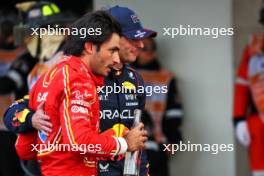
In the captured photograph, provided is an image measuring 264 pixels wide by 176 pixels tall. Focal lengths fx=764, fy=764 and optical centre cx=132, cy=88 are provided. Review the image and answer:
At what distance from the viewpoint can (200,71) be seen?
5.44 m

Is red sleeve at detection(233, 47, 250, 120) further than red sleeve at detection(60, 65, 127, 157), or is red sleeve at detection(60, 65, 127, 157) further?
red sleeve at detection(233, 47, 250, 120)

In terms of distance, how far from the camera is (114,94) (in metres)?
3.50

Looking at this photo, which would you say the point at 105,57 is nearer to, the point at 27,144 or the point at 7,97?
the point at 27,144

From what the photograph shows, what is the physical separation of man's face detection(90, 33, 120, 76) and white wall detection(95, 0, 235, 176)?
7.19ft

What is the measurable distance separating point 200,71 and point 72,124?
270 cm

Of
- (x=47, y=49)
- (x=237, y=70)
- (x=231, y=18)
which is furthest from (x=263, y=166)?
(x=47, y=49)

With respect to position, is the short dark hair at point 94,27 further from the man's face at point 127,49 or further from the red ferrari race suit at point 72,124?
the man's face at point 127,49

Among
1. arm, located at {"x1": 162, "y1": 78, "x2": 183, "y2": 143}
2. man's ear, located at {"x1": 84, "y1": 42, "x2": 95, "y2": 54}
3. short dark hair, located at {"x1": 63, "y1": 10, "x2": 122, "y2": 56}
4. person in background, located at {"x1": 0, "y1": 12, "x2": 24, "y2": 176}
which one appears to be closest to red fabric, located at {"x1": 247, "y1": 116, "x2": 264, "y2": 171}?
arm, located at {"x1": 162, "y1": 78, "x2": 183, "y2": 143}

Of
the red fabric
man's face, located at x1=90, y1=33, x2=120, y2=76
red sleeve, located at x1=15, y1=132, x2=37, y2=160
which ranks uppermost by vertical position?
man's face, located at x1=90, y1=33, x2=120, y2=76

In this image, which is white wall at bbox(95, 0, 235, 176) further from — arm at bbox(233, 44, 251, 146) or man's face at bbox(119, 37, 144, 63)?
man's face at bbox(119, 37, 144, 63)

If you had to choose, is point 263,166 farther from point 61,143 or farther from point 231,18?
point 61,143

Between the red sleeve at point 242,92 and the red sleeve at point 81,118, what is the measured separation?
2377 mm

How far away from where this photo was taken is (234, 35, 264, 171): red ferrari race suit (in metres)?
5.20

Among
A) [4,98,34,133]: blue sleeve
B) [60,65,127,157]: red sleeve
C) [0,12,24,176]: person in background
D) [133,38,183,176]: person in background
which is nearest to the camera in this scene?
[60,65,127,157]: red sleeve
